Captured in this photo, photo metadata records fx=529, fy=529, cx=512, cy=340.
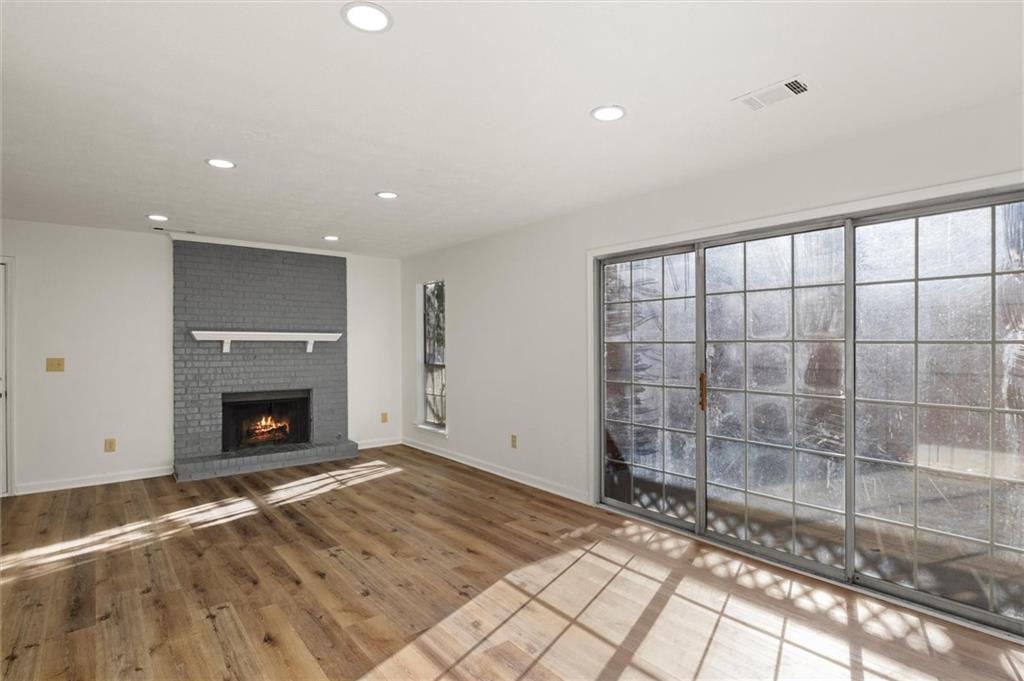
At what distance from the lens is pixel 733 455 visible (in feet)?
11.5

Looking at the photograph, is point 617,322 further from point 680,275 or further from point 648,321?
point 680,275

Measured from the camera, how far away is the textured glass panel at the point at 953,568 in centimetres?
256

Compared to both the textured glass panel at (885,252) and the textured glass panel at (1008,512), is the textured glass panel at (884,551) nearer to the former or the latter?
the textured glass panel at (1008,512)

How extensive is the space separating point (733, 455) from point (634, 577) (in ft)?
3.57

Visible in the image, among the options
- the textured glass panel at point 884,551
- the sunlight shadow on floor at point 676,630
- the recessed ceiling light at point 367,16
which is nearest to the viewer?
the recessed ceiling light at point 367,16

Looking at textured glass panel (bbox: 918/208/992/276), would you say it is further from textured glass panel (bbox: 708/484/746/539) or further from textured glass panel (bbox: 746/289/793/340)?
textured glass panel (bbox: 708/484/746/539)

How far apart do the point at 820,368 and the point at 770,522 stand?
102 centimetres

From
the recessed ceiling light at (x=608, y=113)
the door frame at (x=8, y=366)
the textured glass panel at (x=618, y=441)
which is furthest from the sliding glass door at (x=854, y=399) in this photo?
the door frame at (x=8, y=366)

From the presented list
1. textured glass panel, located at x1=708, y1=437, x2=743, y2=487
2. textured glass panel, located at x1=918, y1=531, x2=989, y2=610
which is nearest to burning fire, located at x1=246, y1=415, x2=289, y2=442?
textured glass panel, located at x1=708, y1=437, x2=743, y2=487

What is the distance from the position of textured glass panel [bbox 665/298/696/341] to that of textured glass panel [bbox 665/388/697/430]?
1.28 feet

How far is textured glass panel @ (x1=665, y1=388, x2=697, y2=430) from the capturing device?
12.3 ft

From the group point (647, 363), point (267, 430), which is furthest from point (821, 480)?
point (267, 430)

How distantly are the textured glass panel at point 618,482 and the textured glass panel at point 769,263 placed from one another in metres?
1.72

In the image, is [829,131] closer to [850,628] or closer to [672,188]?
[672,188]
